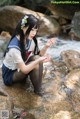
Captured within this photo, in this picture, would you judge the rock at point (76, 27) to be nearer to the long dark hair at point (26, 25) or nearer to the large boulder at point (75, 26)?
the large boulder at point (75, 26)

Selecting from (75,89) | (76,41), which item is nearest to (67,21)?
(76,41)

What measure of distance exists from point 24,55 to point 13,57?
0.74 ft

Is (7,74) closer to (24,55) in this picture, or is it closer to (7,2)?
(24,55)

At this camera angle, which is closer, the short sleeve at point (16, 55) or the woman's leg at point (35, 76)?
the short sleeve at point (16, 55)

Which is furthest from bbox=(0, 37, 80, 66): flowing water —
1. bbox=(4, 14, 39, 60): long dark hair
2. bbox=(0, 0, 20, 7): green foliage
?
bbox=(0, 0, 20, 7): green foliage

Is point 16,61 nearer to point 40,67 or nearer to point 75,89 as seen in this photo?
point 40,67

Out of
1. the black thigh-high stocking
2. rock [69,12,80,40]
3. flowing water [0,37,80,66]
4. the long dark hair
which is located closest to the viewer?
the long dark hair

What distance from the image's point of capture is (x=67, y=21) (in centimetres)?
925

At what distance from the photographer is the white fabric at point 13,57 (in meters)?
3.90

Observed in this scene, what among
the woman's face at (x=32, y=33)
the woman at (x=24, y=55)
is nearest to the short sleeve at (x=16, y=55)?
the woman at (x=24, y=55)

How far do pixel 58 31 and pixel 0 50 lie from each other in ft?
7.72

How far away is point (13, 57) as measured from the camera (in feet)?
13.0

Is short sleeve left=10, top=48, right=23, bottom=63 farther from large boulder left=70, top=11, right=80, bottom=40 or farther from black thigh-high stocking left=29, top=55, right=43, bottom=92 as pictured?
large boulder left=70, top=11, right=80, bottom=40

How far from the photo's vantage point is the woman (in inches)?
151
